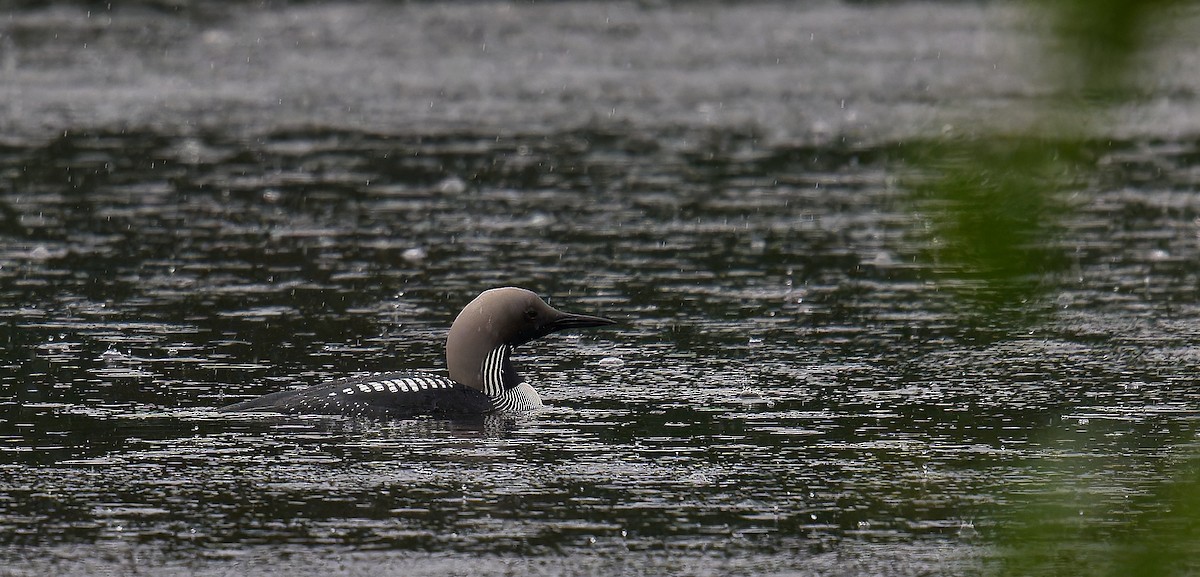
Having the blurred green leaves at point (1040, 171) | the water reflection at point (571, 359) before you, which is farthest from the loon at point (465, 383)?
the blurred green leaves at point (1040, 171)

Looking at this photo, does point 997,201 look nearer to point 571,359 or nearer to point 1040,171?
point 1040,171

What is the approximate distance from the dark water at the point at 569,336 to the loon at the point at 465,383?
0.09 meters

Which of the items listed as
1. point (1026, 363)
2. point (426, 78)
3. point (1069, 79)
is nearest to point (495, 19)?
point (426, 78)

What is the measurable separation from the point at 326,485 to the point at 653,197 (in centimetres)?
769

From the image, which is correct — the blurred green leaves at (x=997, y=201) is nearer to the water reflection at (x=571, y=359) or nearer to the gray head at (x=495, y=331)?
the water reflection at (x=571, y=359)

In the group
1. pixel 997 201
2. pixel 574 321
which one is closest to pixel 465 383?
pixel 574 321

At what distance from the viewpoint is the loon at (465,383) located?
7473mm

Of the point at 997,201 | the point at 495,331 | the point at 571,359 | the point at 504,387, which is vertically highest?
the point at 997,201

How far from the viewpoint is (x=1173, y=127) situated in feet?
56.0

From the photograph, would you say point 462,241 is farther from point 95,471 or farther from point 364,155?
point 95,471

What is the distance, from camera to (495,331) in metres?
7.93

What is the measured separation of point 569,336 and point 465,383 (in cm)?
202

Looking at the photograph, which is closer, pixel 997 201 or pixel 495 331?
pixel 997 201

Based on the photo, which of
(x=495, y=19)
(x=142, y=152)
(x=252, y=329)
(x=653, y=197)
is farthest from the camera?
(x=495, y=19)
